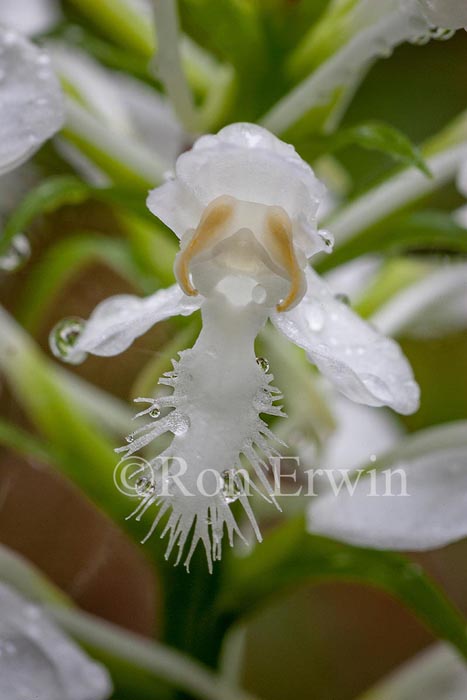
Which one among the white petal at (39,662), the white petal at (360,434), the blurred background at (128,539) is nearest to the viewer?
the white petal at (39,662)

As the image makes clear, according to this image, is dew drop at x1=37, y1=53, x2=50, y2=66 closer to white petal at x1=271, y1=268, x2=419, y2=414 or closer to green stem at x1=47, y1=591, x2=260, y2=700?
white petal at x1=271, y1=268, x2=419, y2=414

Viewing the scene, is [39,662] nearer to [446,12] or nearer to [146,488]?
[146,488]

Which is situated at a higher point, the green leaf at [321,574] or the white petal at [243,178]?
the white petal at [243,178]

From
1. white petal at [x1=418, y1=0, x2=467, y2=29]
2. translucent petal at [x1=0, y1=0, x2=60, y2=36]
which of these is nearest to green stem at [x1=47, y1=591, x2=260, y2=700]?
white petal at [x1=418, y1=0, x2=467, y2=29]

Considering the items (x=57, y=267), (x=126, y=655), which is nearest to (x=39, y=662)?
(x=126, y=655)

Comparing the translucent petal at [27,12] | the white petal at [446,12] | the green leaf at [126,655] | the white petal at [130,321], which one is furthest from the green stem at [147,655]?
the translucent petal at [27,12]

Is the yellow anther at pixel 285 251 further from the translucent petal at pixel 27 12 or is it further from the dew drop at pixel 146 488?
the translucent petal at pixel 27 12

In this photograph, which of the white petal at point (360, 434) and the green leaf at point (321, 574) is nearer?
the green leaf at point (321, 574)

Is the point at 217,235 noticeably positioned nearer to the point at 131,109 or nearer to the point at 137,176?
the point at 137,176
